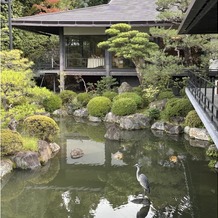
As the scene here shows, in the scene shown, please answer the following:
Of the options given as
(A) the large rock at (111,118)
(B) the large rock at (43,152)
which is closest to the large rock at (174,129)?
(A) the large rock at (111,118)

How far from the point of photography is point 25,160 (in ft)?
32.9

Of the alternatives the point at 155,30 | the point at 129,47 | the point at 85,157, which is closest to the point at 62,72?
the point at 129,47

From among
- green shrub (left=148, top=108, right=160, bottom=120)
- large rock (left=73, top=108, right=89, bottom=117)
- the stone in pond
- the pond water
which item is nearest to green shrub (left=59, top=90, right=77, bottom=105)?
large rock (left=73, top=108, right=89, bottom=117)

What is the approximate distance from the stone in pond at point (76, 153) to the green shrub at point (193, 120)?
4586 mm

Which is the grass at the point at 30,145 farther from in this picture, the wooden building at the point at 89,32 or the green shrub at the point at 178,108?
the wooden building at the point at 89,32

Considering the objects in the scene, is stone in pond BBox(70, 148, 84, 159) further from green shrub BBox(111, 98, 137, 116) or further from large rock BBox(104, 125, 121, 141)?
green shrub BBox(111, 98, 137, 116)

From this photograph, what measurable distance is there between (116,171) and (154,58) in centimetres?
653

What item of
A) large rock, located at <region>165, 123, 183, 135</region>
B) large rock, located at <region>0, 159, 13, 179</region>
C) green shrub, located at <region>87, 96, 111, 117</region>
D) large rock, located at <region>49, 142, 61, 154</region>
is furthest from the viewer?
green shrub, located at <region>87, 96, 111, 117</region>

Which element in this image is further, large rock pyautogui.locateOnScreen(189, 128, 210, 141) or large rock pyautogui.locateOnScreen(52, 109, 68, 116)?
large rock pyautogui.locateOnScreen(52, 109, 68, 116)

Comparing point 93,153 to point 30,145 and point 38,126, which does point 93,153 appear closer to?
point 38,126

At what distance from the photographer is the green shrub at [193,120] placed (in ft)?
43.9

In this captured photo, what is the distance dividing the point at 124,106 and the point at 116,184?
21.4 ft

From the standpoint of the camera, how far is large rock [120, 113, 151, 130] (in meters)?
15.0

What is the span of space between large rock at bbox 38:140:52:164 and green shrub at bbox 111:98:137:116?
5.07m
